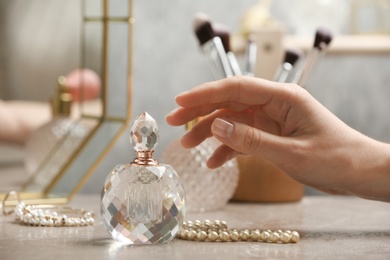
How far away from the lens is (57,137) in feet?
3.87

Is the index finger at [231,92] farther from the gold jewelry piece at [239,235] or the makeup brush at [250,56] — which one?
the makeup brush at [250,56]

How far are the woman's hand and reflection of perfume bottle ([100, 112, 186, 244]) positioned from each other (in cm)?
8

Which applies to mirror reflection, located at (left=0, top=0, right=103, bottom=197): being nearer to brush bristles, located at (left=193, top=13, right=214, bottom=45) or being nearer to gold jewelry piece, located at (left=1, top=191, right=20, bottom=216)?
gold jewelry piece, located at (left=1, top=191, right=20, bottom=216)

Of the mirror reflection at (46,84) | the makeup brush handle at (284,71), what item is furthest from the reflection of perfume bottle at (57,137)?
the makeup brush handle at (284,71)

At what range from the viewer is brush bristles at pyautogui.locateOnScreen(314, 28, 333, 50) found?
3.74 feet

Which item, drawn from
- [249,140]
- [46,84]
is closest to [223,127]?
[249,140]

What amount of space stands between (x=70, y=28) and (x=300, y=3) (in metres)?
0.46

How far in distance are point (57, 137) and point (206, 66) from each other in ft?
1.28

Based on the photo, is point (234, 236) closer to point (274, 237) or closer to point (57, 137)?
point (274, 237)

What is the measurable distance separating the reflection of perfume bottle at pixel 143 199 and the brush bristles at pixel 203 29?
0.41 metres

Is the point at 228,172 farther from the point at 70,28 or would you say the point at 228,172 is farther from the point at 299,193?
the point at 70,28

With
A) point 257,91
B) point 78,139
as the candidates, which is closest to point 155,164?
point 257,91

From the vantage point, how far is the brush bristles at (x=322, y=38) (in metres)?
1.14

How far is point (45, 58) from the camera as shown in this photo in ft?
3.90
